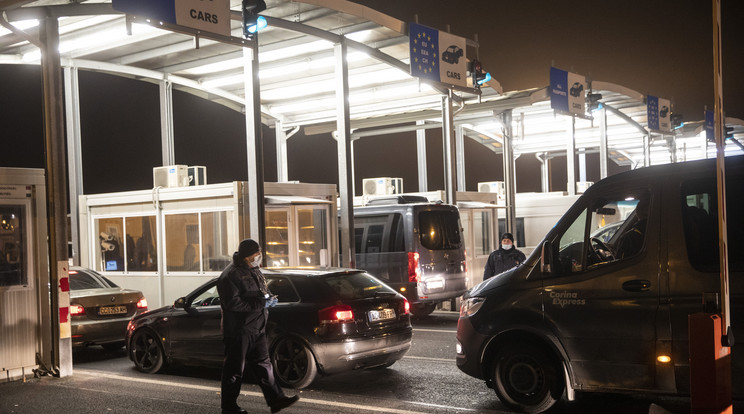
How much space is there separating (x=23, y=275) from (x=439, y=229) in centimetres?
804

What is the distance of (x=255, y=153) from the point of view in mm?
13531

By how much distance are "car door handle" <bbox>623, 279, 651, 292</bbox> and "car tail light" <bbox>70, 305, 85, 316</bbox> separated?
7891 millimetres

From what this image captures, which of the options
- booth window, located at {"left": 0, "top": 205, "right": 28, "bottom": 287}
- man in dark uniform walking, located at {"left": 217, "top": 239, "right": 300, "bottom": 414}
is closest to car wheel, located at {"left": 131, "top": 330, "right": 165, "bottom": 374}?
booth window, located at {"left": 0, "top": 205, "right": 28, "bottom": 287}

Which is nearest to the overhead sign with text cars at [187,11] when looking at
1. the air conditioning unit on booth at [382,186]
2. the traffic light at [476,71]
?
the traffic light at [476,71]

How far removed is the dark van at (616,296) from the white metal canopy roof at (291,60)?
6.31 m

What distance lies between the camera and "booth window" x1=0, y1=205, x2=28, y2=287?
9.98 metres

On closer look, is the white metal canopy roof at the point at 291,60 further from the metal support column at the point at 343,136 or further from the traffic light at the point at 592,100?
the traffic light at the point at 592,100

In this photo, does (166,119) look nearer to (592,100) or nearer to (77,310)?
(77,310)

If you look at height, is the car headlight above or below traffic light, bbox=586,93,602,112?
below

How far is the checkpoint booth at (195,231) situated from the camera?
15.0m

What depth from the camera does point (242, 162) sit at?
145 feet

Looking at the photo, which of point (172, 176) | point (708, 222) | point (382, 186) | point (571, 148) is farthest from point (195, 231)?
point (571, 148)

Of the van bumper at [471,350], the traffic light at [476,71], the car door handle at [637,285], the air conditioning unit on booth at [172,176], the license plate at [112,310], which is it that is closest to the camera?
the car door handle at [637,285]

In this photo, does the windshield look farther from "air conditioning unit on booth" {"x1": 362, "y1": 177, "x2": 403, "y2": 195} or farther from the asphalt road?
"air conditioning unit on booth" {"x1": 362, "y1": 177, "x2": 403, "y2": 195}
